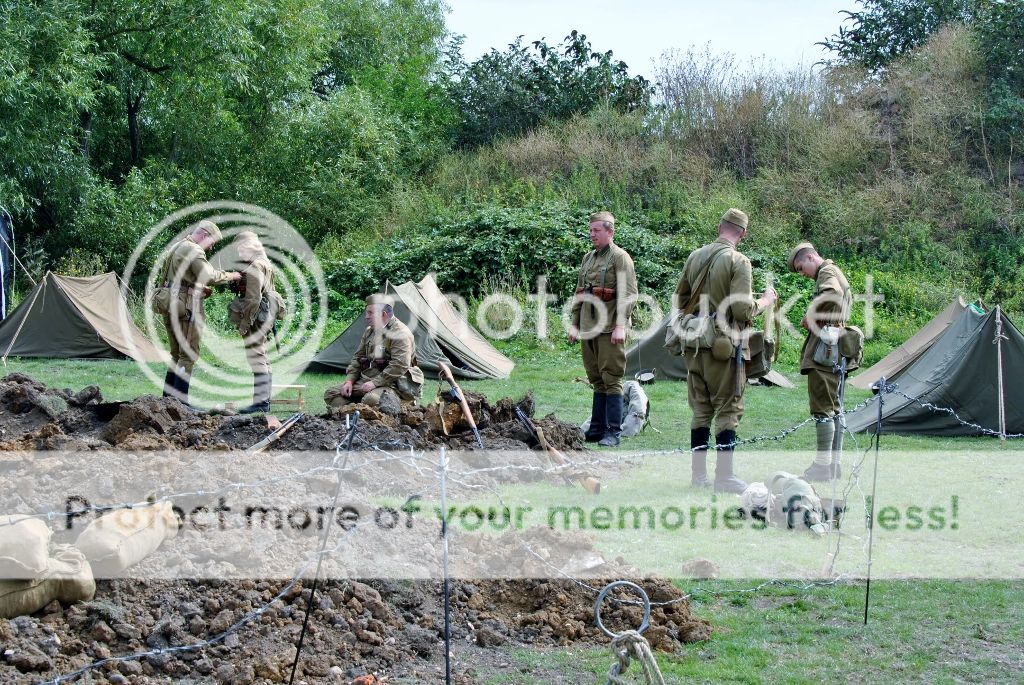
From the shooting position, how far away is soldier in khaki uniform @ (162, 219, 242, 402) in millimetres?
10984

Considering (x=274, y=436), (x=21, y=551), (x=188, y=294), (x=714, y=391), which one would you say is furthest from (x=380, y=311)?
(x=21, y=551)

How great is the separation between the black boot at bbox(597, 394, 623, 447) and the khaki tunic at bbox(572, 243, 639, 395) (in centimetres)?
11

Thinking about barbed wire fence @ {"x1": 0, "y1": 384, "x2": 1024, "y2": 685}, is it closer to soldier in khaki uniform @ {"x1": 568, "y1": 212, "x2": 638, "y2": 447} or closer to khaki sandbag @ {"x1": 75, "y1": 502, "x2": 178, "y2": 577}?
khaki sandbag @ {"x1": 75, "y1": 502, "x2": 178, "y2": 577}

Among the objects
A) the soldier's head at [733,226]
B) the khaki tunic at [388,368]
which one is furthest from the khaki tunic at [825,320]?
the khaki tunic at [388,368]

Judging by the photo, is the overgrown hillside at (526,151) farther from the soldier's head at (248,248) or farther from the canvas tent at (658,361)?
the soldier's head at (248,248)

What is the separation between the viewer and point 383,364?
10633 mm

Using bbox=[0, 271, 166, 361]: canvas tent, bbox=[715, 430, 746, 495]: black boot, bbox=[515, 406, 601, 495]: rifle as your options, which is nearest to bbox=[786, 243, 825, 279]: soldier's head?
bbox=[715, 430, 746, 495]: black boot

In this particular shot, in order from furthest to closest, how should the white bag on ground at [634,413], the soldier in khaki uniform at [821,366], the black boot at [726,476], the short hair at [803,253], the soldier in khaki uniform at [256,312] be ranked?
the soldier in khaki uniform at [256,312] → the white bag on ground at [634,413] → the short hair at [803,253] → the soldier in khaki uniform at [821,366] → the black boot at [726,476]

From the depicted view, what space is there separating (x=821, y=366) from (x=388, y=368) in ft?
13.7

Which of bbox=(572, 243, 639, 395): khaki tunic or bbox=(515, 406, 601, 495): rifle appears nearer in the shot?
bbox=(515, 406, 601, 495): rifle

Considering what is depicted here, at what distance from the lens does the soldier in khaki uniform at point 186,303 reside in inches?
432

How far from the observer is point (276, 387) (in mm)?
12312

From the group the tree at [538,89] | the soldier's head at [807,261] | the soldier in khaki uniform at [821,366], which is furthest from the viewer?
the tree at [538,89]

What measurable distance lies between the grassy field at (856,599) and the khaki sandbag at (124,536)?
6.10ft
